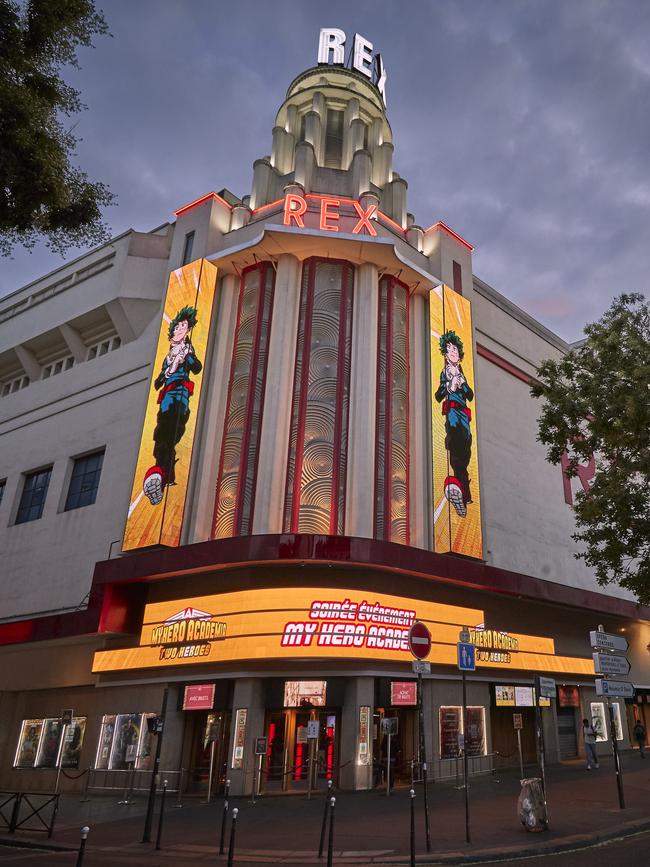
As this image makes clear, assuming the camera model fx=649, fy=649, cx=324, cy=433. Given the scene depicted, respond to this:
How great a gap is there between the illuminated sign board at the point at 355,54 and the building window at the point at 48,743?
39.4 meters

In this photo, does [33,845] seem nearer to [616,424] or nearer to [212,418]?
[212,418]

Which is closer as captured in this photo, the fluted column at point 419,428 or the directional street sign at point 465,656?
the directional street sign at point 465,656

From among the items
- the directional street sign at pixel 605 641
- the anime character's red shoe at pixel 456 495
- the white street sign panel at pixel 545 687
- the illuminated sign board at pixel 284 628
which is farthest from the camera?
the anime character's red shoe at pixel 456 495

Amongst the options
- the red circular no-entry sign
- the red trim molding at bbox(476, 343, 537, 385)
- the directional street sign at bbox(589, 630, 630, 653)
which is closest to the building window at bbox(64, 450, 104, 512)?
the red trim molding at bbox(476, 343, 537, 385)

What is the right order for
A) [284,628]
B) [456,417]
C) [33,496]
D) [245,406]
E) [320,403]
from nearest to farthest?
[284,628] → [320,403] → [245,406] → [456,417] → [33,496]

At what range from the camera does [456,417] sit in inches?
1215

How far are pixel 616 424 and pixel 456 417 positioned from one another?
11.4 m

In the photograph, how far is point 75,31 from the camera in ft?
45.1

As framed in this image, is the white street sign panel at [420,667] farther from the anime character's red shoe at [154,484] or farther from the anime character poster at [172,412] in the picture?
the anime character's red shoe at [154,484]

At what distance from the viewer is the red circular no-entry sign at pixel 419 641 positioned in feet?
41.7

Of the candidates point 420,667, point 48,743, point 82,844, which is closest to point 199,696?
point 48,743

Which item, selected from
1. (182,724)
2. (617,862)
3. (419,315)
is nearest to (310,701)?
(182,724)

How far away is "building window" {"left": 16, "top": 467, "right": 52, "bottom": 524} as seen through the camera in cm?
3545

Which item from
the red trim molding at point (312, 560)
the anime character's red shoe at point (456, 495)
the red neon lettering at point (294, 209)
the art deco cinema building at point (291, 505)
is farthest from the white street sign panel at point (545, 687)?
the red neon lettering at point (294, 209)
